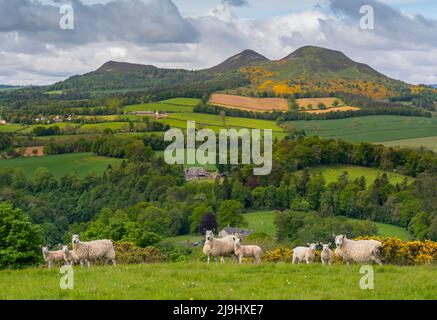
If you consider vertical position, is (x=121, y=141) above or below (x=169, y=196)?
above

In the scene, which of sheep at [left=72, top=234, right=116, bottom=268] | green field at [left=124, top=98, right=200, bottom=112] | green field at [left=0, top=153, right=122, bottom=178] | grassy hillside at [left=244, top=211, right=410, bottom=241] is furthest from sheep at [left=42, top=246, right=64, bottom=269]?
green field at [left=124, top=98, right=200, bottom=112]

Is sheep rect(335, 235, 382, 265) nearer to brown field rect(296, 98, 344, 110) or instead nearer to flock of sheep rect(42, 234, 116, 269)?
flock of sheep rect(42, 234, 116, 269)

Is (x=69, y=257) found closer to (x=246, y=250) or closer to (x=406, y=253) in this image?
(x=246, y=250)

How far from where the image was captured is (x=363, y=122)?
14850 cm

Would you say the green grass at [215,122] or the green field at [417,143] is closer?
the green field at [417,143]

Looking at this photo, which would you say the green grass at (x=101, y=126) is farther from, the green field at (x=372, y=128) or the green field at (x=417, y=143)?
the green field at (x=417, y=143)

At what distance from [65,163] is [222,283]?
10101 cm

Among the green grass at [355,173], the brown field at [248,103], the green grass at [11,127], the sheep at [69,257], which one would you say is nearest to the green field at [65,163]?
the green grass at [11,127]

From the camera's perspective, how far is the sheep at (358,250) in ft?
69.3

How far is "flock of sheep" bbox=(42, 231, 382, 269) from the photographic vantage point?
2130cm

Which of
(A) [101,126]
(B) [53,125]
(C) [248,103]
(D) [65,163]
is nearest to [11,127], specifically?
(B) [53,125]

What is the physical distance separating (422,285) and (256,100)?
161 m
